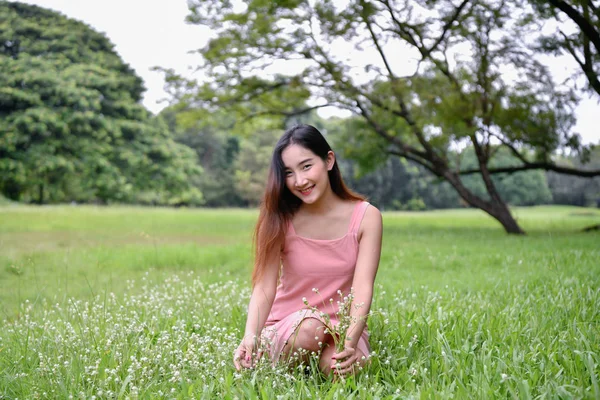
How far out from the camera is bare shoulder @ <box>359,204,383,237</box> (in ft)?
10.1

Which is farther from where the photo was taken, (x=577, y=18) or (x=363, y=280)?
(x=577, y=18)

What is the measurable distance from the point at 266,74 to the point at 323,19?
243 cm

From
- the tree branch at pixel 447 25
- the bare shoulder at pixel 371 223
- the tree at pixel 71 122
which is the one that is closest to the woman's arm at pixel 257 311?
the bare shoulder at pixel 371 223

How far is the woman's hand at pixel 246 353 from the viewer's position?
110 inches

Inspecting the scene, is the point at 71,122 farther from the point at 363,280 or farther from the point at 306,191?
the point at 363,280

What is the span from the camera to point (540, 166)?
14445mm

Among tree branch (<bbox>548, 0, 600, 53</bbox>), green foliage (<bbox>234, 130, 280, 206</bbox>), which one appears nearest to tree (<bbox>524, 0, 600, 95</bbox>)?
tree branch (<bbox>548, 0, 600, 53</bbox>)

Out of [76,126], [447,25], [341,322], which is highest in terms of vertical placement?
[447,25]

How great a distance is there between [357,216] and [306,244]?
1.10 feet

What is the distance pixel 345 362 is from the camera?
2.62m

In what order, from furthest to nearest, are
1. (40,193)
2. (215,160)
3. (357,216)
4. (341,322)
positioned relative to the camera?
(215,160), (40,193), (357,216), (341,322)

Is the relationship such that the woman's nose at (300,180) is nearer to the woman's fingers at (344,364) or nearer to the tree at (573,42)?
the woman's fingers at (344,364)

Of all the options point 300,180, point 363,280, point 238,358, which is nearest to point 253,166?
point 300,180

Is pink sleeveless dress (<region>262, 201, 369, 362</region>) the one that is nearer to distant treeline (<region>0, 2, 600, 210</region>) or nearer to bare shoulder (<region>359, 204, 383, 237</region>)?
bare shoulder (<region>359, 204, 383, 237</region>)
